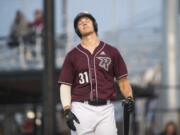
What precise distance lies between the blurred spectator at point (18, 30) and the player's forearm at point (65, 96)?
11734 mm

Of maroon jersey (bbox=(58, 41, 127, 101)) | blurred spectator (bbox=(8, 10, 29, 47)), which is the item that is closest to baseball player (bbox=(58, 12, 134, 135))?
maroon jersey (bbox=(58, 41, 127, 101))

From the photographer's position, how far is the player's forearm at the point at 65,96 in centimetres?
765

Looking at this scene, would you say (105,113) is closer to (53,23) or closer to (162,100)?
(53,23)

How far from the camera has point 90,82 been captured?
25.2ft

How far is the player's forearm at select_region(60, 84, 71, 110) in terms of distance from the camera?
765 cm

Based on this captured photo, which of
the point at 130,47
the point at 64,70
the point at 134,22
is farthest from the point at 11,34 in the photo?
the point at 64,70

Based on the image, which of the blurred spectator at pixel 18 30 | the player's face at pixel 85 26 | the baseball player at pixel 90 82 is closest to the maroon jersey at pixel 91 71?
the baseball player at pixel 90 82

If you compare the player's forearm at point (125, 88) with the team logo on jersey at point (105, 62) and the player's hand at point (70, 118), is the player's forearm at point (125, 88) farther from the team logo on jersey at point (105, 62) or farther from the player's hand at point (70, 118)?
the player's hand at point (70, 118)

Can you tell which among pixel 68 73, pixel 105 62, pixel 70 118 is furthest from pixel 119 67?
pixel 70 118

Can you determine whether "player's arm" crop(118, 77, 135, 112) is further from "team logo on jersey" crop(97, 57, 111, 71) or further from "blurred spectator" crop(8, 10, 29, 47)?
"blurred spectator" crop(8, 10, 29, 47)

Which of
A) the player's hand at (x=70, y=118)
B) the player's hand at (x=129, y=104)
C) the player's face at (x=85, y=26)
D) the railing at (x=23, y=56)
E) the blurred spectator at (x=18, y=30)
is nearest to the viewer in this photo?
the player's hand at (x=70, y=118)

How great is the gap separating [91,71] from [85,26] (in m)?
0.38

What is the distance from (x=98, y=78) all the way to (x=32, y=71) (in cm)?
1166

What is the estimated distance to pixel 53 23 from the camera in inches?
478
